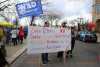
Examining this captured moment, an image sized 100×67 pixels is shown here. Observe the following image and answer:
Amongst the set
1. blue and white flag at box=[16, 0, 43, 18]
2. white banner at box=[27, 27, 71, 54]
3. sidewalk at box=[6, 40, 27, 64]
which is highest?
blue and white flag at box=[16, 0, 43, 18]

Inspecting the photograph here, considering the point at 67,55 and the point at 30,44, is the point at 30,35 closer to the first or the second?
the point at 30,44

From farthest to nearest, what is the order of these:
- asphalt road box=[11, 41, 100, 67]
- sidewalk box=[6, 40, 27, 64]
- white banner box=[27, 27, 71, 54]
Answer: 1. sidewalk box=[6, 40, 27, 64]
2. asphalt road box=[11, 41, 100, 67]
3. white banner box=[27, 27, 71, 54]

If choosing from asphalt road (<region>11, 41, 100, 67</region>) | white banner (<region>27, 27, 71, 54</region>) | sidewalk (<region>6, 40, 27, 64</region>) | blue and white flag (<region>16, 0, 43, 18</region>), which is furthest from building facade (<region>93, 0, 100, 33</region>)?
blue and white flag (<region>16, 0, 43, 18</region>)

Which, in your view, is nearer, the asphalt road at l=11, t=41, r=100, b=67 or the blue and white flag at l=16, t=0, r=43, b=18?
the blue and white flag at l=16, t=0, r=43, b=18

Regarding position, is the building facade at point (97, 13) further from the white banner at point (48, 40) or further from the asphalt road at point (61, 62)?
the white banner at point (48, 40)

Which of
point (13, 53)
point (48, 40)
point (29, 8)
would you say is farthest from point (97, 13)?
point (29, 8)

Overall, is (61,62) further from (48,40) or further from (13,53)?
(13,53)

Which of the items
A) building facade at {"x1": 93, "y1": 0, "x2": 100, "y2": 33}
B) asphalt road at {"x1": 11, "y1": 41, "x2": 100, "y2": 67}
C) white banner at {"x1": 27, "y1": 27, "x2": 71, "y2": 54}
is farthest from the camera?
building facade at {"x1": 93, "y1": 0, "x2": 100, "y2": 33}

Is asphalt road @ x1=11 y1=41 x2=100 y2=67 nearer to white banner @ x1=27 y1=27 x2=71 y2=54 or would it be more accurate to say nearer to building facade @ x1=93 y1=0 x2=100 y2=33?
white banner @ x1=27 y1=27 x2=71 y2=54

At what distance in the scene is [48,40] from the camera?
16.3 m

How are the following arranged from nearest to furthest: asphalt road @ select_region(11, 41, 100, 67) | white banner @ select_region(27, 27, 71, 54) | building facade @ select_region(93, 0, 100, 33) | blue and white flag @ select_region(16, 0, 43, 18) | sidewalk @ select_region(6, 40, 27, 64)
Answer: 1. white banner @ select_region(27, 27, 71, 54)
2. blue and white flag @ select_region(16, 0, 43, 18)
3. asphalt road @ select_region(11, 41, 100, 67)
4. sidewalk @ select_region(6, 40, 27, 64)
5. building facade @ select_region(93, 0, 100, 33)

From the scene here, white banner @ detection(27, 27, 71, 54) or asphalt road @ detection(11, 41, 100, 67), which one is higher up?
white banner @ detection(27, 27, 71, 54)

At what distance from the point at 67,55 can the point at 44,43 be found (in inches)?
191

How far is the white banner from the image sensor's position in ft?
49.1
